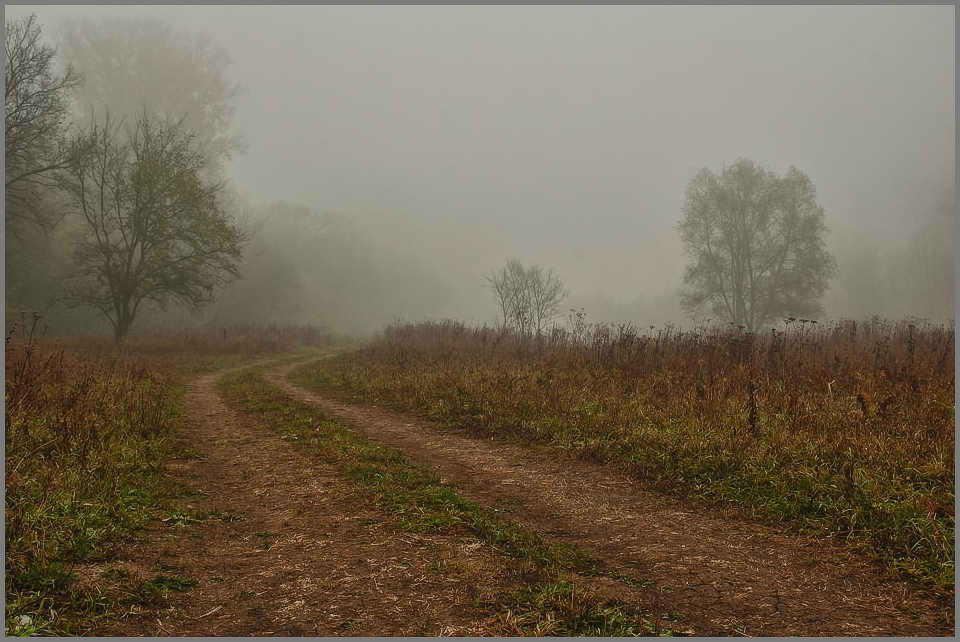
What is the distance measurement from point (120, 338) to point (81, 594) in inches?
888

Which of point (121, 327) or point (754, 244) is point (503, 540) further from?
point (754, 244)

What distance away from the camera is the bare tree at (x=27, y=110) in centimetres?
1811

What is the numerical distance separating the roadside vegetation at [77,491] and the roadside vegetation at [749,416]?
466 cm

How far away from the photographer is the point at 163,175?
2262cm

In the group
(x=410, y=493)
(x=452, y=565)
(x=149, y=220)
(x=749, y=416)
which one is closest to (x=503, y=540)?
(x=452, y=565)

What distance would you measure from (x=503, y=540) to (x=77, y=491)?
3974mm

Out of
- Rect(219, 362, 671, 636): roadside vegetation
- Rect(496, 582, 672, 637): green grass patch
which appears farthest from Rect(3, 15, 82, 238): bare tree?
Rect(496, 582, 672, 637): green grass patch

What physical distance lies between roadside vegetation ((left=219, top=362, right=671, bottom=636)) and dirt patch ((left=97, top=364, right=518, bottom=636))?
0.16 meters

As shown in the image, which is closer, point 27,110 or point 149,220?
point 27,110

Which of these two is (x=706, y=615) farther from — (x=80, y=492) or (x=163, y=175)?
(x=163, y=175)

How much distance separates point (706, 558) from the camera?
4.04m

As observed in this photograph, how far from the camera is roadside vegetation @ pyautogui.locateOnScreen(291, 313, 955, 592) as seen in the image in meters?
4.65

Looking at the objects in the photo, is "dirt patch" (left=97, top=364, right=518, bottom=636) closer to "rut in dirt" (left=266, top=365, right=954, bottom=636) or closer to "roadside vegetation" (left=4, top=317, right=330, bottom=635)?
"roadside vegetation" (left=4, top=317, right=330, bottom=635)

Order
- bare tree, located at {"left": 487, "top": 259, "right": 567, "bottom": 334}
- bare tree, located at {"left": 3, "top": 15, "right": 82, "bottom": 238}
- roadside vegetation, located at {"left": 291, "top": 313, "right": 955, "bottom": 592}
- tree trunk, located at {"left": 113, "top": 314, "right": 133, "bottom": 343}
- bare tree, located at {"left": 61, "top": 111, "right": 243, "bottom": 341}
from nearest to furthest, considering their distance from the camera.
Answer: roadside vegetation, located at {"left": 291, "top": 313, "right": 955, "bottom": 592} < bare tree, located at {"left": 3, "top": 15, "right": 82, "bottom": 238} < tree trunk, located at {"left": 113, "top": 314, "right": 133, "bottom": 343} < bare tree, located at {"left": 61, "top": 111, "right": 243, "bottom": 341} < bare tree, located at {"left": 487, "top": 259, "right": 567, "bottom": 334}
